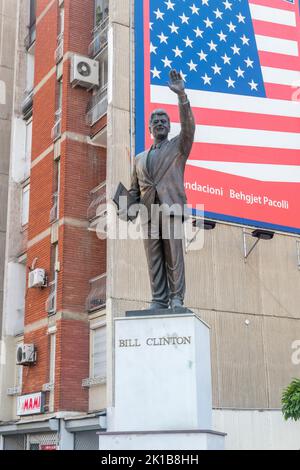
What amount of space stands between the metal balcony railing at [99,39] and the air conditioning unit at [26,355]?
35.1ft

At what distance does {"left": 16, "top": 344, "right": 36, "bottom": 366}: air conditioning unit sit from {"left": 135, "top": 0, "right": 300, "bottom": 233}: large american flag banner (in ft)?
24.6

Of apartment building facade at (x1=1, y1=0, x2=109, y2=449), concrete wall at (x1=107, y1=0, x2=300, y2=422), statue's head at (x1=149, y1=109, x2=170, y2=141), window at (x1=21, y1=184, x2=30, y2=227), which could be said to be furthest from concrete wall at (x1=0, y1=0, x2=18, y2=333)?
statue's head at (x1=149, y1=109, x2=170, y2=141)

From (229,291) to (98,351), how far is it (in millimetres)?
4759

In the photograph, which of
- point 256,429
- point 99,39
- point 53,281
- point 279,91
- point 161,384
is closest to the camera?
point 161,384

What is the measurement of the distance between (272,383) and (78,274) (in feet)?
24.3

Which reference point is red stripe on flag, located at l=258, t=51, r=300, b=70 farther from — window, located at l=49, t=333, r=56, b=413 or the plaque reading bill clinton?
the plaque reading bill clinton

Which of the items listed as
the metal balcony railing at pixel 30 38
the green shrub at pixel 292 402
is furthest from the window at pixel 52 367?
the metal balcony railing at pixel 30 38

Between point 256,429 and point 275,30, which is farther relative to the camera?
point 275,30

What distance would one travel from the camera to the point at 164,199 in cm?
811

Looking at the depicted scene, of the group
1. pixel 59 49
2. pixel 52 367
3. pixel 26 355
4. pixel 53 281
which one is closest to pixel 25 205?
pixel 53 281

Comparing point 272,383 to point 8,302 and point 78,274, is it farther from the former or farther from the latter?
point 8,302

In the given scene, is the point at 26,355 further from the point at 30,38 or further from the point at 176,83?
the point at 176,83

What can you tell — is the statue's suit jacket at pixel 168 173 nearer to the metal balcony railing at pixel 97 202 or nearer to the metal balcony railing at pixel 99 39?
the metal balcony railing at pixel 97 202
